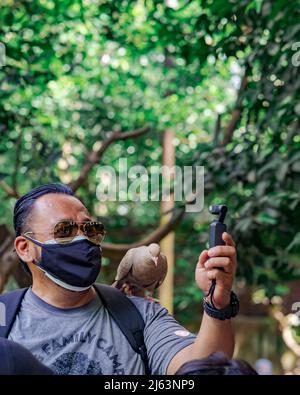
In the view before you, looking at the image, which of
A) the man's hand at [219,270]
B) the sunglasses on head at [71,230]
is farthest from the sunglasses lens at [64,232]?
the man's hand at [219,270]

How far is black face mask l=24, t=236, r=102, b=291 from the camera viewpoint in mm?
1796

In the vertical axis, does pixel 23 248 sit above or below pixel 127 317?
above

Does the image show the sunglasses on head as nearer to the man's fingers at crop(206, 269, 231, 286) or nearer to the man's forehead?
the man's forehead

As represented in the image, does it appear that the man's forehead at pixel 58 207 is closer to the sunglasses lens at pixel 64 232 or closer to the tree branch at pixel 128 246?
the sunglasses lens at pixel 64 232

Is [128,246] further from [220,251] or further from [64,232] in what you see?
[220,251]

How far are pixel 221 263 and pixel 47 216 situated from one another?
54 cm

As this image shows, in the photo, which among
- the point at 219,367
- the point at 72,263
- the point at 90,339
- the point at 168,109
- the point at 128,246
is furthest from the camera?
the point at 168,109

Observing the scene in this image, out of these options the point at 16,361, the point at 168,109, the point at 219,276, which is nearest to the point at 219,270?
the point at 219,276

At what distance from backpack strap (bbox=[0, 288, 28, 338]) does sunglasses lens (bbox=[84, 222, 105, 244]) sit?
21 centimetres

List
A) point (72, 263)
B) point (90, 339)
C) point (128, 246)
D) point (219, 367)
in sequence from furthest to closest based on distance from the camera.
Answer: point (128, 246), point (72, 263), point (90, 339), point (219, 367)

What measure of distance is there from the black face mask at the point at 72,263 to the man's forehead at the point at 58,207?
0.21 ft

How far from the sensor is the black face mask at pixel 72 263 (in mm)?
1796

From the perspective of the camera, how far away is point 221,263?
58.2 inches
